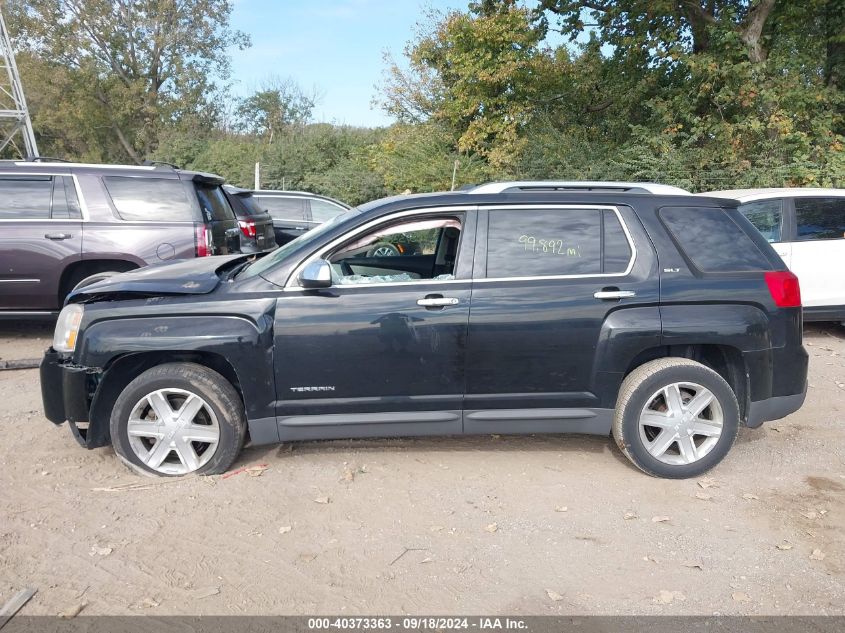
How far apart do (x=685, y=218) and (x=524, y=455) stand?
75.7 inches

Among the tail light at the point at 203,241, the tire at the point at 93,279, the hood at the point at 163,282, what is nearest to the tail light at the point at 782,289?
the hood at the point at 163,282

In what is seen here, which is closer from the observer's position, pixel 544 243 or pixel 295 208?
pixel 544 243

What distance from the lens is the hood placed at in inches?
162

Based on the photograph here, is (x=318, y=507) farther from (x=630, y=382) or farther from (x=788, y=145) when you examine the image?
(x=788, y=145)

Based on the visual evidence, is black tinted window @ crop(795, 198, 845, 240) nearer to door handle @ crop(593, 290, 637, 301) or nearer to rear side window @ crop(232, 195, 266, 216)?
door handle @ crop(593, 290, 637, 301)

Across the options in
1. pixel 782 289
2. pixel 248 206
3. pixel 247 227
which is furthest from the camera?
pixel 248 206

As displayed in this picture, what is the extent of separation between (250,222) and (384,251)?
5237mm

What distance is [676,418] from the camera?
166 inches

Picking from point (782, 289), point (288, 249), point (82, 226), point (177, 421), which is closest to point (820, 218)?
point (782, 289)

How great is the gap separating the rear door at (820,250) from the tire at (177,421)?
6.50 meters

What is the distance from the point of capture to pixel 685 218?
4.36m

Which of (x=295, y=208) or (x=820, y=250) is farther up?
(x=295, y=208)

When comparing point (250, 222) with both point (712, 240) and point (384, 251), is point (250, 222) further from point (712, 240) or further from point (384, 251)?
point (712, 240)

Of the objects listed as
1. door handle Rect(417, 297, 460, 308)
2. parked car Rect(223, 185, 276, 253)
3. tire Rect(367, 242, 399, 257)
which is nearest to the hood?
tire Rect(367, 242, 399, 257)
